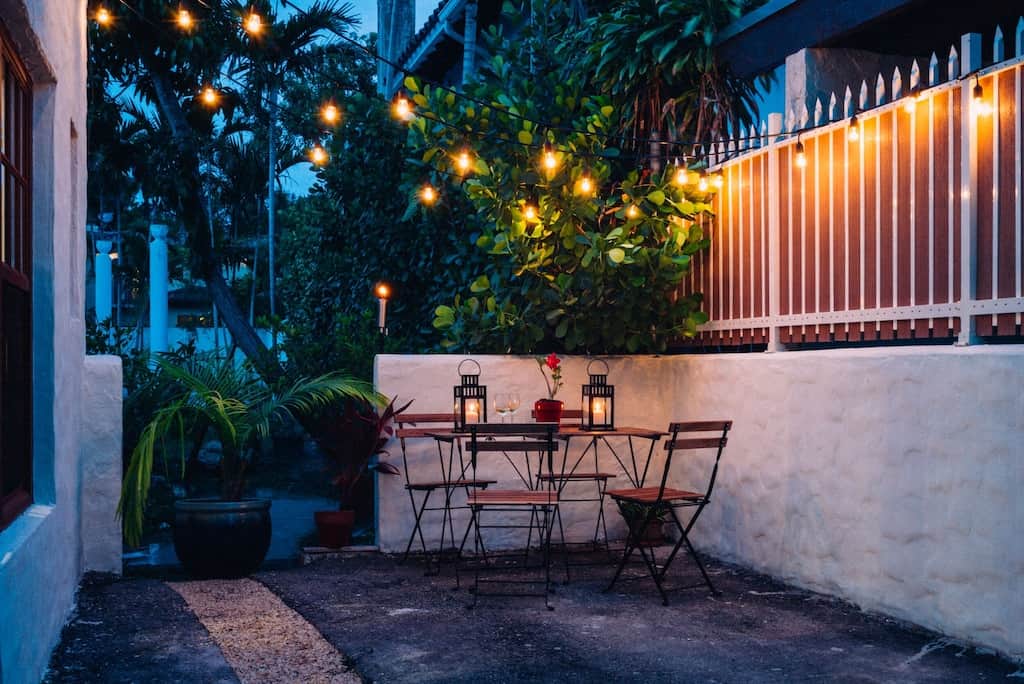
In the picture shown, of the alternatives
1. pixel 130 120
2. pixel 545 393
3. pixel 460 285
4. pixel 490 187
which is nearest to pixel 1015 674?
pixel 545 393

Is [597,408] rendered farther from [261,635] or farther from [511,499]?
[261,635]

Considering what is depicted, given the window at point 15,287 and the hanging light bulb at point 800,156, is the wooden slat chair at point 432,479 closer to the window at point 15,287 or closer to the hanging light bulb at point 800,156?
the hanging light bulb at point 800,156

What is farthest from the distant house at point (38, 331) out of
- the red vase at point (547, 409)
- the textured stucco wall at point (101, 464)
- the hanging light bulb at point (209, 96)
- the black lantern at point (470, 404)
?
the hanging light bulb at point (209, 96)

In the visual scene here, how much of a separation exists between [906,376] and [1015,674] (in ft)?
4.80

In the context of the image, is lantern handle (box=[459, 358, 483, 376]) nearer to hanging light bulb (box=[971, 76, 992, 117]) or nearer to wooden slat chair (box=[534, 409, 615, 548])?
wooden slat chair (box=[534, 409, 615, 548])

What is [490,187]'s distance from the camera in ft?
24.1

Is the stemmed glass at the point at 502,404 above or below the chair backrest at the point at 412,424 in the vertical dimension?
above

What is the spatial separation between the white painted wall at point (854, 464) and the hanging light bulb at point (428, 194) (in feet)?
6.50

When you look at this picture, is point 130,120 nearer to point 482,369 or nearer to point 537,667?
point 482,369

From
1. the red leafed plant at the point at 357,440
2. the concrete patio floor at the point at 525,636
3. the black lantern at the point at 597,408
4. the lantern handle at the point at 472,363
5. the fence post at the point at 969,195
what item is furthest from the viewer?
the lantern handle at the point at 472,363

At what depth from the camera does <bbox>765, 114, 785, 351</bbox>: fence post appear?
6512mm

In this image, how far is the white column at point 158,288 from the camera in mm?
18125

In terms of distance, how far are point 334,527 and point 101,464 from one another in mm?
1573

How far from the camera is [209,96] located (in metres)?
12.9
